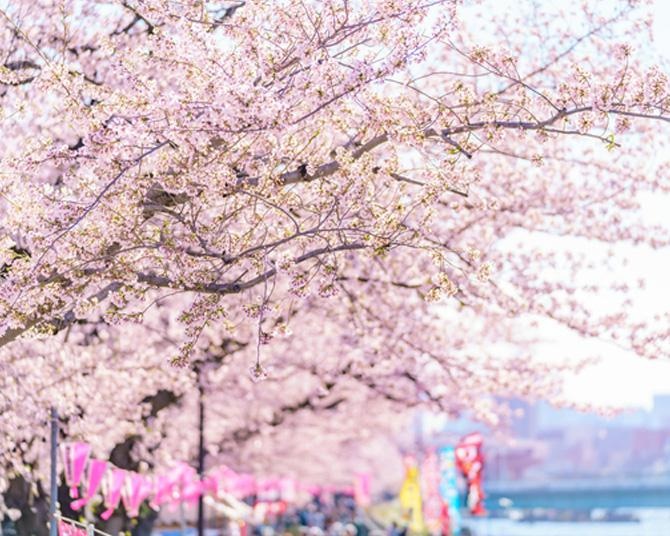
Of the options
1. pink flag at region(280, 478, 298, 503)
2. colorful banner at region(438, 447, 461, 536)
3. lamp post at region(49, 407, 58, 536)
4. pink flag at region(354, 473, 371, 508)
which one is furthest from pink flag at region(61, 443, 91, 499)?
pink flag at region(354, 473, 371, 508)

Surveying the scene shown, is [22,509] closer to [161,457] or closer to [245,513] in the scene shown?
[161,457]

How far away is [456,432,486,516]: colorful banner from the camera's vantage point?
33.2 metres

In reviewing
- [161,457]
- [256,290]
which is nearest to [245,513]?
[161,457]

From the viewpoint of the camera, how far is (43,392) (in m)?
15.6

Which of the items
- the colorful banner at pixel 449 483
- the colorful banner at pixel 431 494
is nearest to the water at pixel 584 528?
the colorful banner at pixel 431 494

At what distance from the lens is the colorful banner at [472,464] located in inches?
1308

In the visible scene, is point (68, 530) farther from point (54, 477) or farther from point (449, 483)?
point (449, 483)

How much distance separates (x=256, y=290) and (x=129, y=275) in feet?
23.0

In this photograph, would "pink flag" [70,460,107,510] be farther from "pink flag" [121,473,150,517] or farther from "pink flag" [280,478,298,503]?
"pink flag" [280,478,298,503]

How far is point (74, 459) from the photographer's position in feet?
58.3

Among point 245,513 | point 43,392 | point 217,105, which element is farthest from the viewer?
point 245,513

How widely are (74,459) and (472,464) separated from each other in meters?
17.1

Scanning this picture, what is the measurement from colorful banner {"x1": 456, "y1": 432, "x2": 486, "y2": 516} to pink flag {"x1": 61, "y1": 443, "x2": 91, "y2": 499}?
1670cm

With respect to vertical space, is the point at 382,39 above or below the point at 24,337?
above
